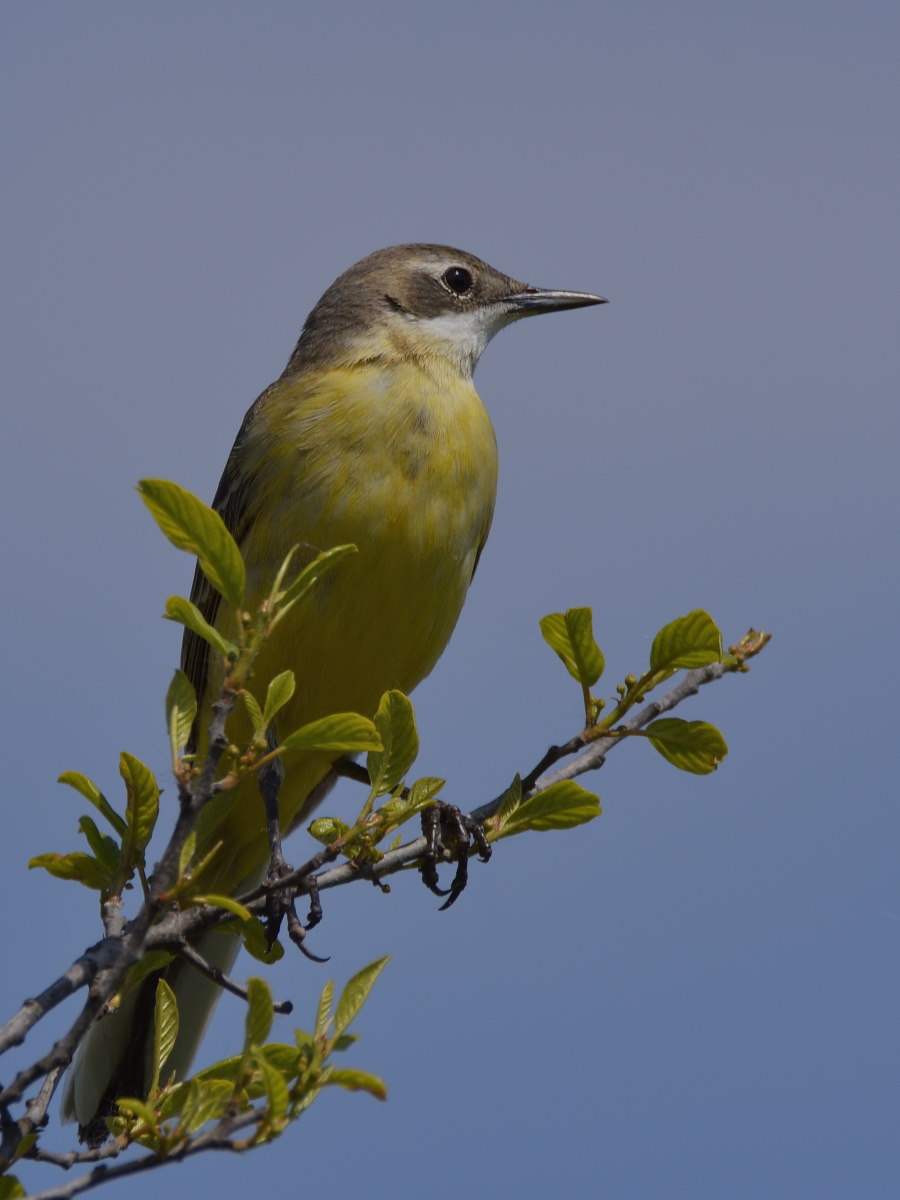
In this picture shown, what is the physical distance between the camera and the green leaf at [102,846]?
3.62 meters

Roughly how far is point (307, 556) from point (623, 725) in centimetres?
221

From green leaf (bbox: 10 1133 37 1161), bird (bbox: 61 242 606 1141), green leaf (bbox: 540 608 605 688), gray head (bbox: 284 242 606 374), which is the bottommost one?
green leaf (bbox: 10 1133 37 1161)

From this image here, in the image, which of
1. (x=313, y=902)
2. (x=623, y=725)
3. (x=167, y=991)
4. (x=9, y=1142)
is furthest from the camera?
(x=313, y=902)

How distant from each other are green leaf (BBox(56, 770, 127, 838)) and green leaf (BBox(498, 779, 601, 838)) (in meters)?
1.08

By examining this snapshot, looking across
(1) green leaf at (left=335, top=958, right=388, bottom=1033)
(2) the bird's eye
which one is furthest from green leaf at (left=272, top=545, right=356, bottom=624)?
(2) the bird's eye

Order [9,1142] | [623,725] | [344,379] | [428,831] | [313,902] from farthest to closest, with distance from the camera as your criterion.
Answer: [344,379], [313,902], [428,831], [623,725], [9,1142]

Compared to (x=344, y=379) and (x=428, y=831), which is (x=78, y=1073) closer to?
(x=428, y=831)

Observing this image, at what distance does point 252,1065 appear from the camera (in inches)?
116

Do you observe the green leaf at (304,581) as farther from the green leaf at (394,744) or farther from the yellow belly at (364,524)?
the yellow belly at (364,524)

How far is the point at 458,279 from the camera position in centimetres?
742

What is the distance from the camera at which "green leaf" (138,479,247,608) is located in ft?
9.53

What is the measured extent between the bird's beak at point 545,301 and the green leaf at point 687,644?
13.7 feet

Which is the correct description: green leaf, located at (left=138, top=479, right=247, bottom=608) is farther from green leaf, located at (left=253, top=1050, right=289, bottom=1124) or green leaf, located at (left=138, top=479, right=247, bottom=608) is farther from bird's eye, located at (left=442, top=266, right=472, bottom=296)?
bird's eye, located at (left=442, top=266, right=472, bottom=296)

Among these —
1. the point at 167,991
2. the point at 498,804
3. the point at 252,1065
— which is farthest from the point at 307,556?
the point at 252,1065
